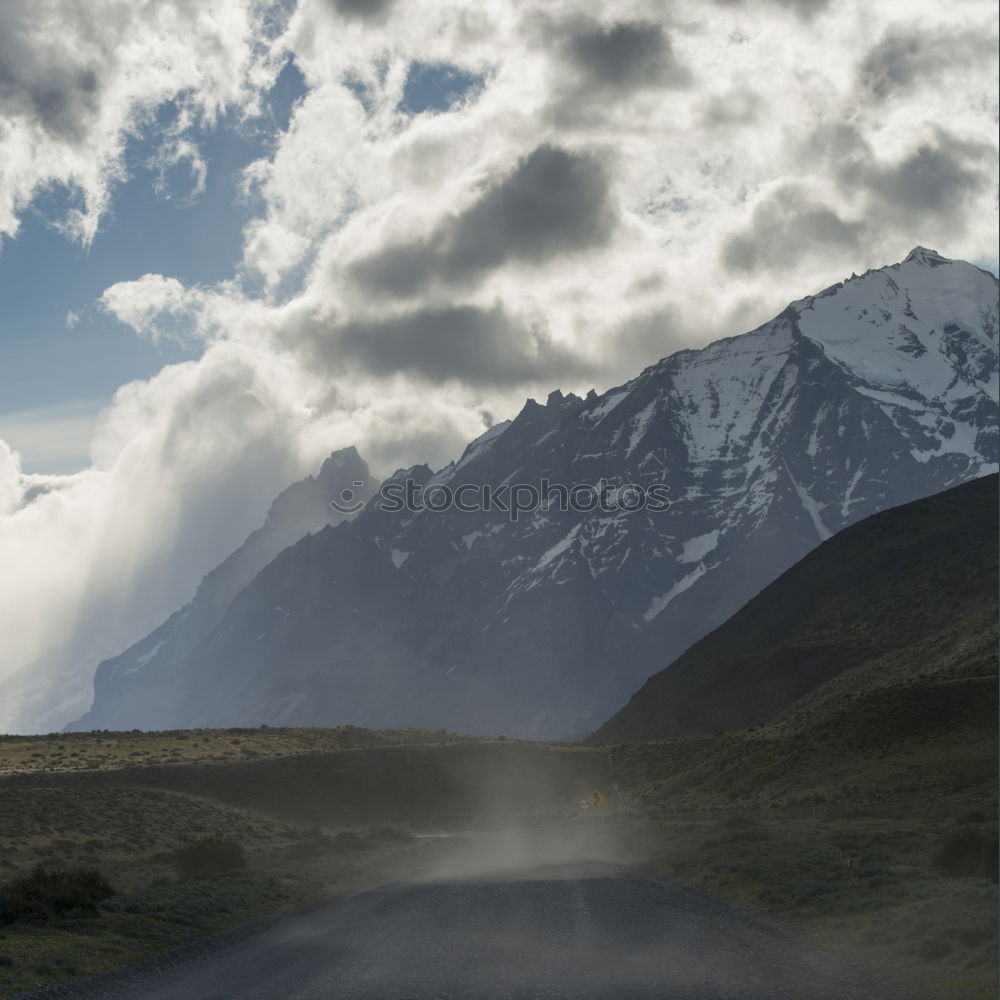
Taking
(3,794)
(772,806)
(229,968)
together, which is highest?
(3,794)

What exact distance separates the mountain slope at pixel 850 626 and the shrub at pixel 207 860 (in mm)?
77024

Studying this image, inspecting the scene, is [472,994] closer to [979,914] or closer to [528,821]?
[979,914]

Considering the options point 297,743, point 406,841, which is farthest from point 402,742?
point 406,841

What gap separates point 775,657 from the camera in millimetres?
162625

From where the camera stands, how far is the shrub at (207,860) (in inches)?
1617

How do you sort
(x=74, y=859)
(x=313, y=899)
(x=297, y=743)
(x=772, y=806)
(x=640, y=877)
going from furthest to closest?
(x=297, y=743)
(x=772, y=806)
(x=74, y=859)
(x=640, y=877)
(x=313, y=899)

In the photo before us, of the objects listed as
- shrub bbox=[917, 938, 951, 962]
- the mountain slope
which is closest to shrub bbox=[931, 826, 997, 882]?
shrub bbox=[917, 938, 951, 962]

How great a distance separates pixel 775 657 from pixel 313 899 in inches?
5332

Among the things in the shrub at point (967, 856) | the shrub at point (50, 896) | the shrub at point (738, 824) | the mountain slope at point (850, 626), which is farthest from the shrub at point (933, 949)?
the mountain slope at point (850, 626)

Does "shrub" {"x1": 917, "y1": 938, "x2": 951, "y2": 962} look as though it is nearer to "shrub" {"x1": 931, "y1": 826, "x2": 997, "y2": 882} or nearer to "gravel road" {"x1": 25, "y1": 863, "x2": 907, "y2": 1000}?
"gravel road" {"x1": 25, "y1": 863, "x2": 907, "y2": 1000}

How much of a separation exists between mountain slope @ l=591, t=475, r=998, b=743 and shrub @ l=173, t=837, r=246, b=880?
77.0 meters

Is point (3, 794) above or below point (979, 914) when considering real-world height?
above

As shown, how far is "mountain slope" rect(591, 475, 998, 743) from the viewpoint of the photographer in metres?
125

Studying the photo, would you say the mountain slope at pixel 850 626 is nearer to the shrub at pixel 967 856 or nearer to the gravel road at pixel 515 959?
the shrub at pixel 967 856
